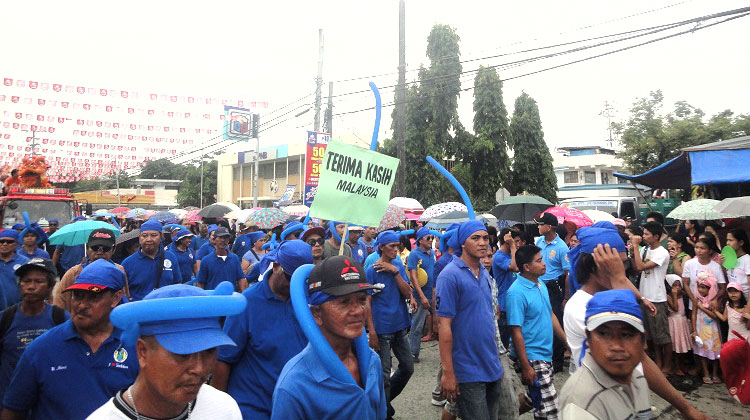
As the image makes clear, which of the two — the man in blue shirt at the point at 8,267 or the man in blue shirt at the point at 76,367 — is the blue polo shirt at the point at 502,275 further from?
the man in blue shirt at the point at 8,267

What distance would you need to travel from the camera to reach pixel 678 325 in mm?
6688

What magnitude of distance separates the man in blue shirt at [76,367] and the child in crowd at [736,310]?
20.6 ft

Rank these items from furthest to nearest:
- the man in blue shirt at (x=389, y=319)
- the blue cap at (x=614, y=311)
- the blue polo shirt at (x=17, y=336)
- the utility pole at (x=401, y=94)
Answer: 1. the utility pole at (x=401, y=94)
2. the man in blue shirt at (x=389, y=319)
3. the blue polo shirt at (x=17, y=336)
4. the blue cap at (x=614, y=311)

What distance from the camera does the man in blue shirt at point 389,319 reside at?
16.7ft

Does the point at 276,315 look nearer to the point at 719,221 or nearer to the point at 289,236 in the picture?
the point at 289,236

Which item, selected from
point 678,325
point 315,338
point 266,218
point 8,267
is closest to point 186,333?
point 315,338

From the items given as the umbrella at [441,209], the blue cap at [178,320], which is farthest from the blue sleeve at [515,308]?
the umbrella at [441,209]

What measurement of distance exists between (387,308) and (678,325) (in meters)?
4.23

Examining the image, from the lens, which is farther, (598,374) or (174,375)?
(598,374)

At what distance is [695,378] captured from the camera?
657cm

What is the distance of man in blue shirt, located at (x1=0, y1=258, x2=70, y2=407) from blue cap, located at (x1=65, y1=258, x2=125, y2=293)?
2.93 feet

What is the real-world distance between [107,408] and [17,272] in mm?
2535

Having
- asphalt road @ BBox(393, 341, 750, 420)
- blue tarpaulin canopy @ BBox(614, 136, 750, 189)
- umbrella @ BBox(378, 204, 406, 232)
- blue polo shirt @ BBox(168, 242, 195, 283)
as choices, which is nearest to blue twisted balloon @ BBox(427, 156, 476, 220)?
asphalt road @ BBox(393, 341, 750, 420)

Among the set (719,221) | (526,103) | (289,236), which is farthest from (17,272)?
(526,103)
